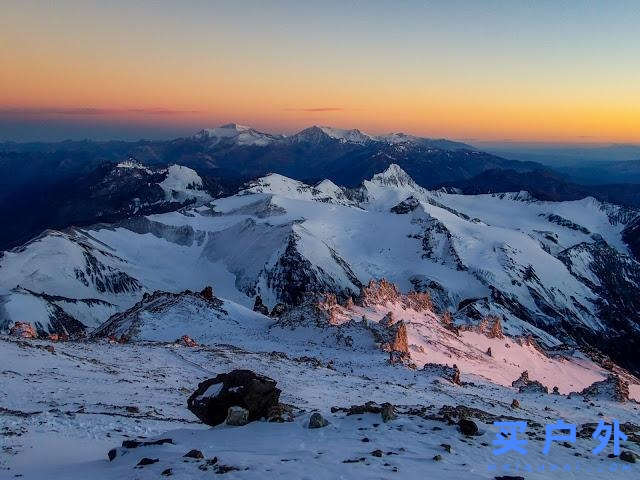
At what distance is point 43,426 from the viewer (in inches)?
692

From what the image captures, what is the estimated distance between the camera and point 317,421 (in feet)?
55.5

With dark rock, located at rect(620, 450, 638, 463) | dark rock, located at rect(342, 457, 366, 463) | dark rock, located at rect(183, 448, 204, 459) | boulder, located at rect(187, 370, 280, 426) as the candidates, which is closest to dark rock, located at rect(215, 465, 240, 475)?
dark rock, located at rect(183, 448, 204, 459)

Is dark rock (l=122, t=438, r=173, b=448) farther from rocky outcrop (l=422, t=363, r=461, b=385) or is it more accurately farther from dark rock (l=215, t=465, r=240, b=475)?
rocky outcrop (l=422, t=363, r=461, b=385)

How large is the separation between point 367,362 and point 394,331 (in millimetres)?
6339

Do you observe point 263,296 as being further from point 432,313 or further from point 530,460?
point 530,460

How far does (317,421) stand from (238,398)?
10.7ft

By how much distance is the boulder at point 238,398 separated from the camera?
1825cm

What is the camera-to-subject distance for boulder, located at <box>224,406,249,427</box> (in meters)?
17.7

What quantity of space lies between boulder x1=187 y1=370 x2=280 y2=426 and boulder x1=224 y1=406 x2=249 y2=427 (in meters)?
0.32

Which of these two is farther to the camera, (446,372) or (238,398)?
(446,372)

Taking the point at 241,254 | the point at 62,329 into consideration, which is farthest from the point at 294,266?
the point at 62,329

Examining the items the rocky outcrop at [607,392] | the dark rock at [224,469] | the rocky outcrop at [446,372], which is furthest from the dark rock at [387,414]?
the rocky outcrop at [607,392]

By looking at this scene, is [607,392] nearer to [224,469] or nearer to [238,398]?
[238,398]

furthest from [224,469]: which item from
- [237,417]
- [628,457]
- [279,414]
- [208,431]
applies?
[628,457]
